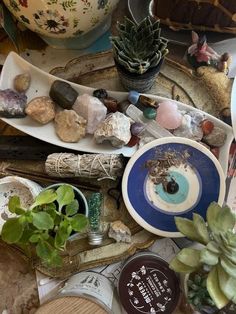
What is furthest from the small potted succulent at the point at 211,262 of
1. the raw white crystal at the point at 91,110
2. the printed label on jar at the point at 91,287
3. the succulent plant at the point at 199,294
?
the raw white crystal at the point at 91,110

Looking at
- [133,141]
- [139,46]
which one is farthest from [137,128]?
[139,46]

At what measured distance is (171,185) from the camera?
2.48 feet

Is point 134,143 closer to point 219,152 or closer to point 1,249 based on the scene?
point 219,152

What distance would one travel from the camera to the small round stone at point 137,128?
0.78 meters

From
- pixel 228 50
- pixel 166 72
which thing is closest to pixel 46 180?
pixel 166 72

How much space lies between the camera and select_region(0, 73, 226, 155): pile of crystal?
2.54 feet

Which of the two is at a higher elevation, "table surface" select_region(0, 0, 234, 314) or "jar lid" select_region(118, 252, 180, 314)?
"table surface" select_region(0, 0, 234, 314)

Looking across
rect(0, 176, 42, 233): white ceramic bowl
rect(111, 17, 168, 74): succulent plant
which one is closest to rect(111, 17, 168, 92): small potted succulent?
rect(111, 17, 168, 74): succulent plant

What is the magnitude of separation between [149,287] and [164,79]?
34cm

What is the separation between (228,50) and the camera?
856mm

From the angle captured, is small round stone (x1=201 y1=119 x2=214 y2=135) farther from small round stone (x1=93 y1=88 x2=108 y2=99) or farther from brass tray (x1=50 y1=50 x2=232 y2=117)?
small round stone (x1=93 y1=88 x2=108 y2=99)

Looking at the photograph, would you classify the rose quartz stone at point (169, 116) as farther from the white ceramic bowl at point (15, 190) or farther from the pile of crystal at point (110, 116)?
the white ceramic bowl at point (15, 190)

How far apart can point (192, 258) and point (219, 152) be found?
210 mm

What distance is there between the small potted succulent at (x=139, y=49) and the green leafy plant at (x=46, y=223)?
21cm
